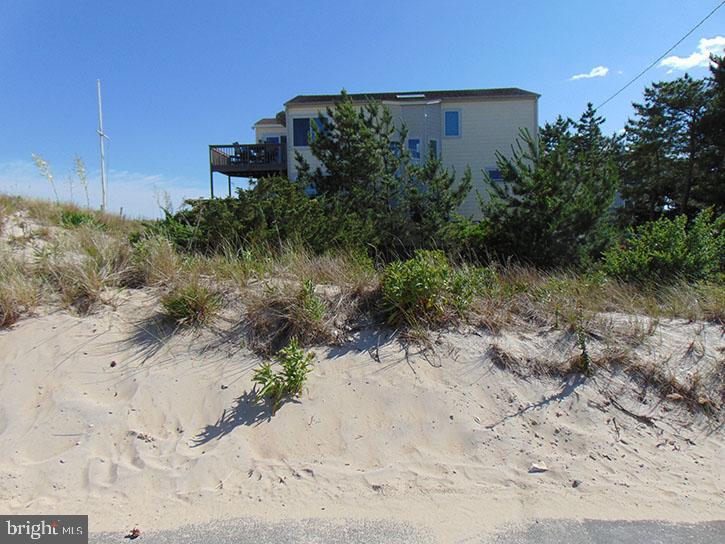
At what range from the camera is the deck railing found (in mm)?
27000

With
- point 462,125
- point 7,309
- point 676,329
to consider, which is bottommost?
point 676,329

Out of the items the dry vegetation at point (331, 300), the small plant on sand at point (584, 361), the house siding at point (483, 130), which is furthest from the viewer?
the house siding at point (483, 130)

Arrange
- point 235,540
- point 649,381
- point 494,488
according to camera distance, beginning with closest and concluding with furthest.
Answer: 1. point 235,540
2. point 494,488
3. point 649,381

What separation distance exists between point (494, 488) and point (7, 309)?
4682mm

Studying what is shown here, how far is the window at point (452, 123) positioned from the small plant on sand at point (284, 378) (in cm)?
2499

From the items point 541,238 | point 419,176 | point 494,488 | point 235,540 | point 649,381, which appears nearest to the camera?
point 235,540

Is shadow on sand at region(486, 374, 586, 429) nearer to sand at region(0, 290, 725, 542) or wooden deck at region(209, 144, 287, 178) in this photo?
sand at region(0, 290, 725, 542)

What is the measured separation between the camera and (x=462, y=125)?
26.8m

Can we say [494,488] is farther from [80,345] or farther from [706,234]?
[706,234]

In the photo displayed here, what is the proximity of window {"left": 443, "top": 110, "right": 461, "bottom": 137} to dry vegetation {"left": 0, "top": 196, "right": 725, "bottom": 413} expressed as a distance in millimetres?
22435

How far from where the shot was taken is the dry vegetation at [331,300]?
4340mm

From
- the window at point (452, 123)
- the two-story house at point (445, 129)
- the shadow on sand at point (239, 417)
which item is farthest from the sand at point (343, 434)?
the window at point (452, 123)

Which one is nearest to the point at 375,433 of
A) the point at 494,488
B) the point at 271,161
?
the point at 494,488

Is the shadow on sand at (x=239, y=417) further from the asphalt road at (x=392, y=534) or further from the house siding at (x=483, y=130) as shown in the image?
the house siding at (x=483, y=130)
